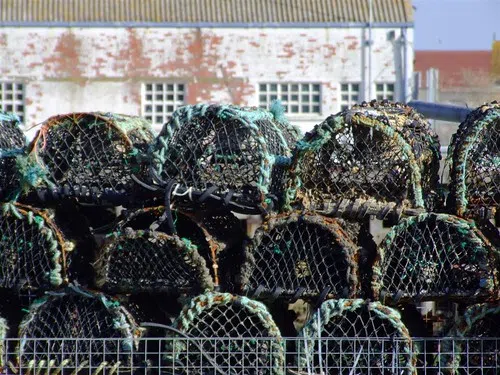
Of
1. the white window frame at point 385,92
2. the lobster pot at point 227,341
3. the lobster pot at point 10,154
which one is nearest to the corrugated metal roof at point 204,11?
the white window frame at point 385,92

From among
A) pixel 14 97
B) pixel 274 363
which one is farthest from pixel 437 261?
pixel 14 97

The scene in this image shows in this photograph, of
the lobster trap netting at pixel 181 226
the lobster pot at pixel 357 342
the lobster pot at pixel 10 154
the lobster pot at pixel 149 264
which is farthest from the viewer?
the lobster pot at pixel 10 154

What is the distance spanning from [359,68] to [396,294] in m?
15.8

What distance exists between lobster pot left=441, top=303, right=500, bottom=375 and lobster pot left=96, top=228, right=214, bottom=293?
3.16 feet

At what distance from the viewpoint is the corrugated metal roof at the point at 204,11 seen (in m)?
18.5

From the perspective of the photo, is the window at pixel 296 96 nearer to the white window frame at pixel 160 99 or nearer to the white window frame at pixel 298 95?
the white window frame at pixel 298 95

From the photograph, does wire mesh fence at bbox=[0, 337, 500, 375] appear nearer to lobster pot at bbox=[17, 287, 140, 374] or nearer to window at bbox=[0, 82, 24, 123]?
lobster pot at bbox=[17, 287, 140, 374]

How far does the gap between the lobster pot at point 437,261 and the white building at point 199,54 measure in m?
15.1

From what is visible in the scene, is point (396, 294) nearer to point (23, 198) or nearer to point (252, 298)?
point (252, 298)

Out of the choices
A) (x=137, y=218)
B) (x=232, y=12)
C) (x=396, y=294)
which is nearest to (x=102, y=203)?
(x=137, y=218)

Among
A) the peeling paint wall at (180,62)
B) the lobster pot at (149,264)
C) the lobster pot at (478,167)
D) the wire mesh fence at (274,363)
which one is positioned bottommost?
the wire mesh fence at (274,363)

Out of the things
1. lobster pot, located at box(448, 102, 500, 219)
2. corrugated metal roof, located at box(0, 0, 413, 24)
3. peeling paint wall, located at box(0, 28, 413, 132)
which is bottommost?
lobster pot, located at box(448, 102, 500, 219)

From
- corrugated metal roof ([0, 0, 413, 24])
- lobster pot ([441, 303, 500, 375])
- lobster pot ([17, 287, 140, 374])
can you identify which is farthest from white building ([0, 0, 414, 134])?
lobster pot ([441, 303, 500, 375])

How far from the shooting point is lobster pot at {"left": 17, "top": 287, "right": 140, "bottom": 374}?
3.83 m
